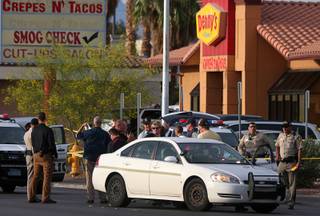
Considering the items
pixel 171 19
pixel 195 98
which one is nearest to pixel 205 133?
pixel 195 98

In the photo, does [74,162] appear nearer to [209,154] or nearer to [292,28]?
[292,28]

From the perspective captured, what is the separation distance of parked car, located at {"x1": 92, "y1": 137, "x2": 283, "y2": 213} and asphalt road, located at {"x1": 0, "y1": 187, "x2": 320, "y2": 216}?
34 centimetres

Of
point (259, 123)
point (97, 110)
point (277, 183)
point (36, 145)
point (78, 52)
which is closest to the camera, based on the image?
point (277, 183)

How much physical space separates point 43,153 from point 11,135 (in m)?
5.15

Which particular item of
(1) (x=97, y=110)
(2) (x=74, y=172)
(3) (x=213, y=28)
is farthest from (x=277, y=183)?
(3) (x=213, y=28)

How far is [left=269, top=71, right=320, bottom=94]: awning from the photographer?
1759 inches

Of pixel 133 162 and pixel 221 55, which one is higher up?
pixel 221 55

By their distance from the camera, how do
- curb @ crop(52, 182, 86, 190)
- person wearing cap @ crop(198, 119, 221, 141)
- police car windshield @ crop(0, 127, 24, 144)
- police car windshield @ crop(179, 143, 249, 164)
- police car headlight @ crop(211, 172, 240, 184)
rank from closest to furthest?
police car headlight @ crop(211, 172, 240, 184) → police car windshield @ crop(179, 143, 249, 164) → person wearing cap @ crop(198, 119, 221, 141) → police car windshield @ crop(0, 127, 24, 144) → curb @ crop(52, 182, 86, 190)

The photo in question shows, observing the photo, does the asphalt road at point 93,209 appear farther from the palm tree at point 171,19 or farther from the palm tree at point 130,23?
the palm tree at point 171,19

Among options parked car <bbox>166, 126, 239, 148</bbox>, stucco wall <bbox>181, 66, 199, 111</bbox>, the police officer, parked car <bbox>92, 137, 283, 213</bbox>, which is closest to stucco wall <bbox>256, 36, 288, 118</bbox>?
stucco wall <bbox>181, 66, 199, 111</bbox>

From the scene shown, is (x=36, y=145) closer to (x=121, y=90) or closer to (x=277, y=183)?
(x=277, y=183)

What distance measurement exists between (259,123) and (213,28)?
1548 centimetres

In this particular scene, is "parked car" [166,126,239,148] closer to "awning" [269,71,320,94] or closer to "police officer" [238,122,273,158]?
"police officer" [238,122,273,158]

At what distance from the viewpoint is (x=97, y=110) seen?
3978cm
